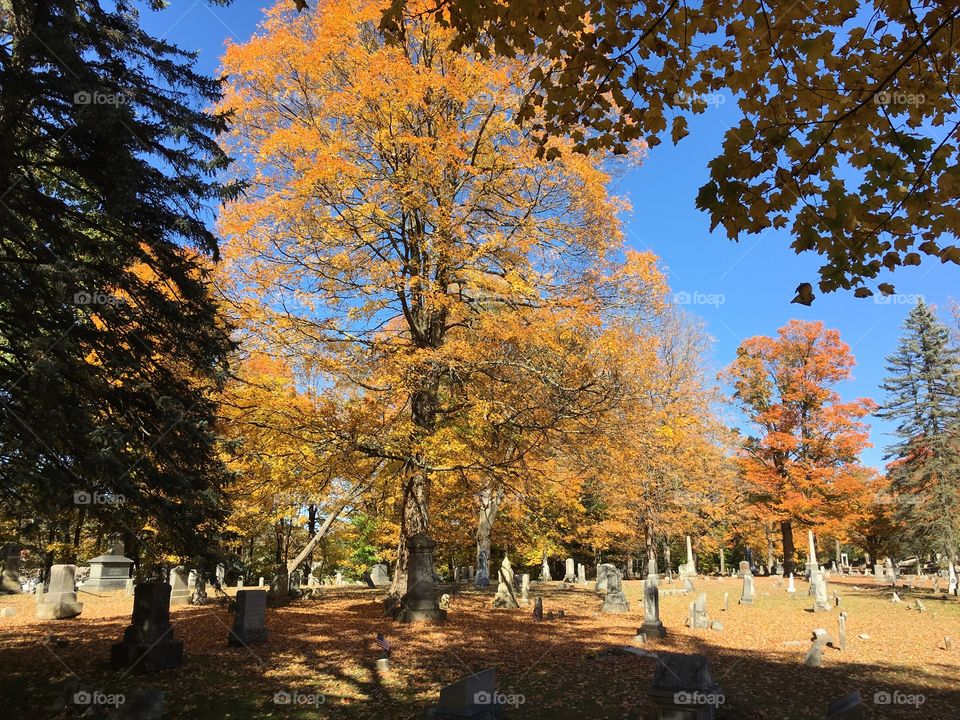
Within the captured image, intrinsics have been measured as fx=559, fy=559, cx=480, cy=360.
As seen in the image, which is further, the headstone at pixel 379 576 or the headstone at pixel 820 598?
the headstone at pixel 379 576

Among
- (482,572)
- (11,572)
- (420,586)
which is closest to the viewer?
(420,586)

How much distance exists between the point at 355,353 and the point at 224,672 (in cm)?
645

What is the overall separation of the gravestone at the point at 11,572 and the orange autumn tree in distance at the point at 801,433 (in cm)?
3467

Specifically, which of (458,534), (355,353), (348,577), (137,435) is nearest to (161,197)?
(137,435)

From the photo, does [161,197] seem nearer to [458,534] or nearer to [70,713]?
[70,713]

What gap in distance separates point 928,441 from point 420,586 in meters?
27.8

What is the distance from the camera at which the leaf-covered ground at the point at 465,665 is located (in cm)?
787

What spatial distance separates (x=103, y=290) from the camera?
27.2ft

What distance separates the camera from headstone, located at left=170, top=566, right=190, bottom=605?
18778 millimetres

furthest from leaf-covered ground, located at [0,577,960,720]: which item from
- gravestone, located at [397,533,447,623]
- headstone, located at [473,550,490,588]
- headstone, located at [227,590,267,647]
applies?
headstone, located at [473,550,490,588]

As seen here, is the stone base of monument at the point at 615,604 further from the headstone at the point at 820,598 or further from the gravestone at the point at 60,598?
the gravestone at the point at 60,598

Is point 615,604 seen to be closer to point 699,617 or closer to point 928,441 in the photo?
point 699,617

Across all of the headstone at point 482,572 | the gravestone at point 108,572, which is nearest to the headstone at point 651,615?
the headstone at point 482,572

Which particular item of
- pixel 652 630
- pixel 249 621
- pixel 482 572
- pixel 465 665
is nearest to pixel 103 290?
pixel 249 621
